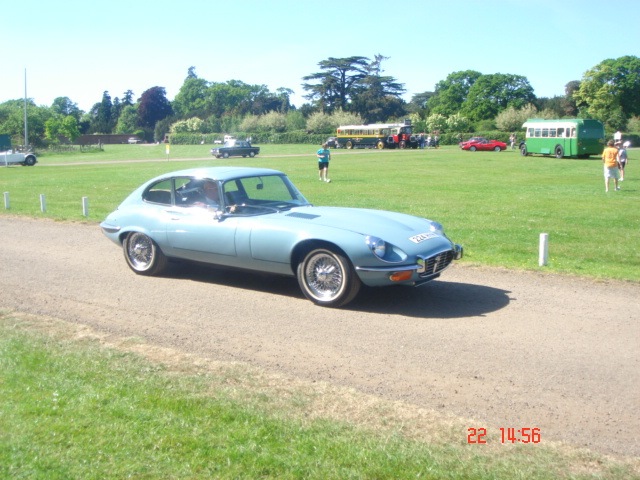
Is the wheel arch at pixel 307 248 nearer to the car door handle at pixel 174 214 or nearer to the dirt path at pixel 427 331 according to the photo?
the dirt path at pixel 427 331

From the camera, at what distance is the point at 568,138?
145 ft

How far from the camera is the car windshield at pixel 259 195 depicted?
7898 mm

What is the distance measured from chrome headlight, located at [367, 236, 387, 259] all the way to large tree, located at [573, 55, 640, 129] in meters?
102

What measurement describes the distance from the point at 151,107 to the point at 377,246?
5944 inches

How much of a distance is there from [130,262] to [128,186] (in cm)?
1792

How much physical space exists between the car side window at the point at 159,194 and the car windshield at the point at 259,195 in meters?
0.99

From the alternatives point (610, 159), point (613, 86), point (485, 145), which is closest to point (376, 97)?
point (613, 86)

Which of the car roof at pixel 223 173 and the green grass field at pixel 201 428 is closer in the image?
the green grass field at pixel 201 428

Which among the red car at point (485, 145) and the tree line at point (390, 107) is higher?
the tree line at point (390, 107)

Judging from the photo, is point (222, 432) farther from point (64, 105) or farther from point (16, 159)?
point (64, 105)

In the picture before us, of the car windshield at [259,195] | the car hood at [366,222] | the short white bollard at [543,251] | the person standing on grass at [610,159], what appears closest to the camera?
the car hood at [366,222]

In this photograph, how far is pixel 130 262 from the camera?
346 inches

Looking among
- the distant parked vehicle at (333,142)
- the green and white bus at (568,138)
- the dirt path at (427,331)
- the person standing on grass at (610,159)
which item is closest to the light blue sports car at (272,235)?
the dirt path at (427,331)

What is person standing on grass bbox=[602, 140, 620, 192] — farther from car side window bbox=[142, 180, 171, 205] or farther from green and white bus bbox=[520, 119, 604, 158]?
green and white bus bbox=[520, 119, 604, 158]
